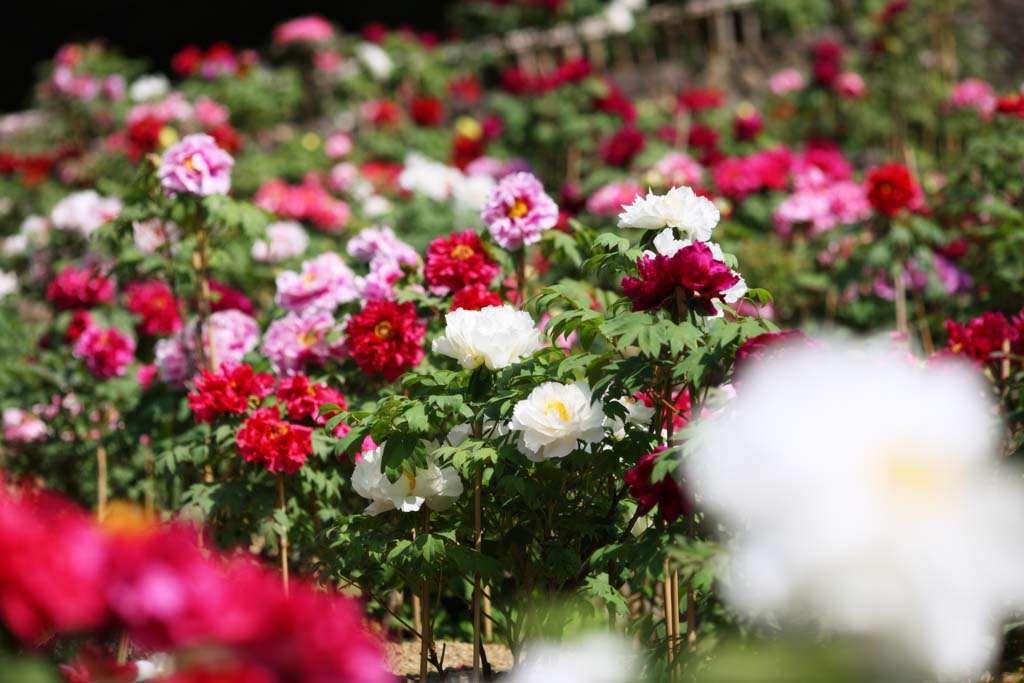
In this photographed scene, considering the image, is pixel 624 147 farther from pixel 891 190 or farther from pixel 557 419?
pixel 557 419

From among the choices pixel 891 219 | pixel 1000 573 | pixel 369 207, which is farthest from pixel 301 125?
pixel 1000 573

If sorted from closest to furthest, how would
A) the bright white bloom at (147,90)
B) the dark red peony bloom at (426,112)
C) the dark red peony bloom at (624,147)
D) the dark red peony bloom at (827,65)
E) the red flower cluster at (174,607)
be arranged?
the red flower cluster at (174,607) < the dark red peony bloom at (624,147) < the bright white bloom at (147,90) < the dark red peony bloom at (827,65) < the dark red peony bloom at (426,112)

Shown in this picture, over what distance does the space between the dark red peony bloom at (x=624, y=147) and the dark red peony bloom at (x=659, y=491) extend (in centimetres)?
366

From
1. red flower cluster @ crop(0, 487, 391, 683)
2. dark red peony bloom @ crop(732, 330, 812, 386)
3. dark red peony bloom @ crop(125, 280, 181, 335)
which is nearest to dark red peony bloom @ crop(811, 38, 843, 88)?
dark red peony bloom @ crop(125, 280, 181, 335)

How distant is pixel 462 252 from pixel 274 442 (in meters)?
0.61

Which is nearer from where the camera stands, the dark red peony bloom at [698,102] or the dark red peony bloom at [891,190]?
the dark red peony bloom at [891,190]

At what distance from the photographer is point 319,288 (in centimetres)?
289

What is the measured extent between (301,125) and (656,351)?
734 centimetres

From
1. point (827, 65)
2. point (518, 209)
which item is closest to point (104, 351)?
point (518, 209)

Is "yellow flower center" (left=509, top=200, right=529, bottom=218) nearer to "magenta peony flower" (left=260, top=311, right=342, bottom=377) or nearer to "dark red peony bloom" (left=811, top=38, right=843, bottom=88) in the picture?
"magenta peony flower" (left=260, top=311, right=342, bottom=377)

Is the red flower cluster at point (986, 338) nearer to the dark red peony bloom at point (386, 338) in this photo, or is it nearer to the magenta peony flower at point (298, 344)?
the dark red peony bloom at point (386, 338)

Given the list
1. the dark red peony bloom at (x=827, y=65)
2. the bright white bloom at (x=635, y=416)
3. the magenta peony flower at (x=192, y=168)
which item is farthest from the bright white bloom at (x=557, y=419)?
the dark red peony bloom at (x=827, y=65)

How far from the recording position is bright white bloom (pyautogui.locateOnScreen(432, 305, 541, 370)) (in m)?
2.03

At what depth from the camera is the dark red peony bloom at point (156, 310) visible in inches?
141
